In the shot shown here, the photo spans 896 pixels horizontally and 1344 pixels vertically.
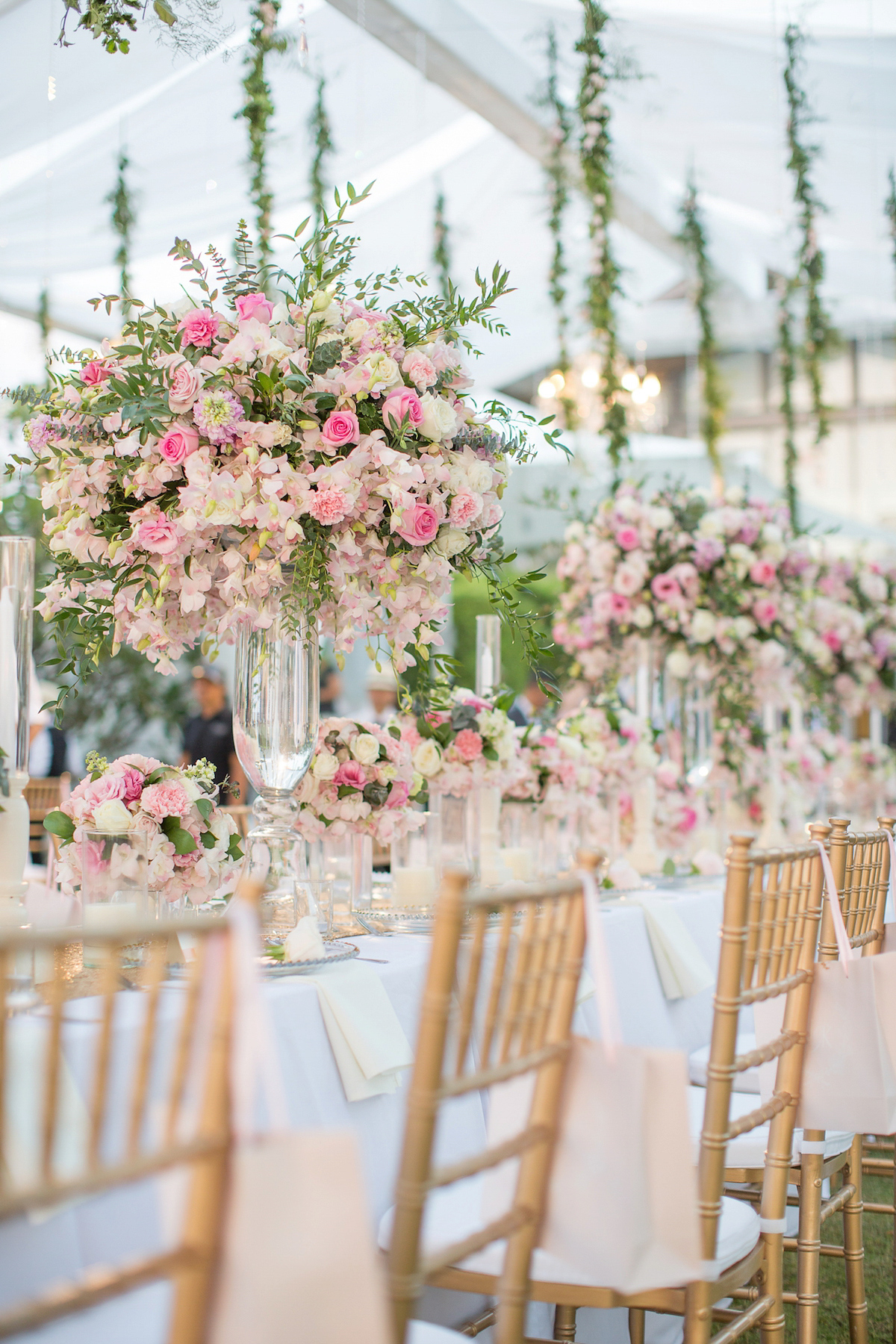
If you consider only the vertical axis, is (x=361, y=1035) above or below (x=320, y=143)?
below

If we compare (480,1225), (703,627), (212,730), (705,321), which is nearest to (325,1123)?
(480,1225)

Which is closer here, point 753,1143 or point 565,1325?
point 565,1325

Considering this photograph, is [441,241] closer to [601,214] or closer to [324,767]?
[601,214]

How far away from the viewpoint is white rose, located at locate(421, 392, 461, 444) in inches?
77.4

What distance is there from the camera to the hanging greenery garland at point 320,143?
18.0ft

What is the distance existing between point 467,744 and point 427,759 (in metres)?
0.09

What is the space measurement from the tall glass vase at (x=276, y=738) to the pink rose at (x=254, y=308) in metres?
0.47

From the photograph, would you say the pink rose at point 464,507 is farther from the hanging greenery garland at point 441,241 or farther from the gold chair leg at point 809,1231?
the hanging greenery garland at point 441,241

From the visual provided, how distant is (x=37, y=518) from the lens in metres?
9.52

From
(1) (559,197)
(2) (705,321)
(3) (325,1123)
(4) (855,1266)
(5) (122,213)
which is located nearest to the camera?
(3) (325,1123)

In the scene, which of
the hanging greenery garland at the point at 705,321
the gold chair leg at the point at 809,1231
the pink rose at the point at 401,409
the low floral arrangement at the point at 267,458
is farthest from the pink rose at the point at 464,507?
the hanging greenery garland at the point at 705,321

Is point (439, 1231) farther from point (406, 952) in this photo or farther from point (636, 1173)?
point (406, 952)

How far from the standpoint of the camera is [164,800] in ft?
6.17

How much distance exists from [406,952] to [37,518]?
8.19m
